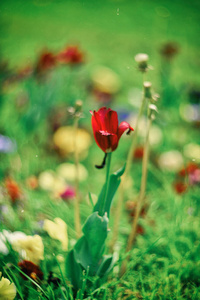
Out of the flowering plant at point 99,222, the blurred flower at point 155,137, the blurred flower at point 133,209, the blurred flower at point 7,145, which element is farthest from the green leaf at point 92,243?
the blurred flower at point 155,137

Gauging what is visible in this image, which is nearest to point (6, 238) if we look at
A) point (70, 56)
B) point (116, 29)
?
point (70, 56)

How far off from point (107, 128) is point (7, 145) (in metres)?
0.84

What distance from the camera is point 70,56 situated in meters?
1.41

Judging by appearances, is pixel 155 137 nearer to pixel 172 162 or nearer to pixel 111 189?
pixel 172 162

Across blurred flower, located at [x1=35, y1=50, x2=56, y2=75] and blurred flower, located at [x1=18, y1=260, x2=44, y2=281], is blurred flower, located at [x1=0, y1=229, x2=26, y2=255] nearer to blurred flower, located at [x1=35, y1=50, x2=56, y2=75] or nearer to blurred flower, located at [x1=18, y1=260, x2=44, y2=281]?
blurred flower, located at [x1=18, y1=260, x2=44, y2=281]

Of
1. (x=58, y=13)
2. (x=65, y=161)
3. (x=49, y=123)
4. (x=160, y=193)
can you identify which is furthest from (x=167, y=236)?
(x=58, y=13)

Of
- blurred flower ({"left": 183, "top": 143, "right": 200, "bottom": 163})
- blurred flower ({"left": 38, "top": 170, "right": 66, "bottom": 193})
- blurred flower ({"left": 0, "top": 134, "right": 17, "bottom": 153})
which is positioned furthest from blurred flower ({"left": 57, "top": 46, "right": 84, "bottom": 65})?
blurred flower ({"left": 183, "top": 143, "right": 200, "bottom": 163})

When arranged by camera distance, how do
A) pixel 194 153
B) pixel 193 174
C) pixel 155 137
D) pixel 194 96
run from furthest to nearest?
pixel 194 96
pixel 155 137
pixel 194 153
pixel 193 174

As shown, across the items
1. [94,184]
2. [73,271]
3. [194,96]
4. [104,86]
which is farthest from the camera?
[104,86]

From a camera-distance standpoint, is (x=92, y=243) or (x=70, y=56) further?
(x=70, y=56)

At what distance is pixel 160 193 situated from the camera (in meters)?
1.21

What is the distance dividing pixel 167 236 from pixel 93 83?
4.38ft

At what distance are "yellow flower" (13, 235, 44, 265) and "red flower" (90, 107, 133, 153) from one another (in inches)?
11.4

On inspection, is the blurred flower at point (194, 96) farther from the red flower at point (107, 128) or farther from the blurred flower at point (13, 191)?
the red flower at point (107, 128)
